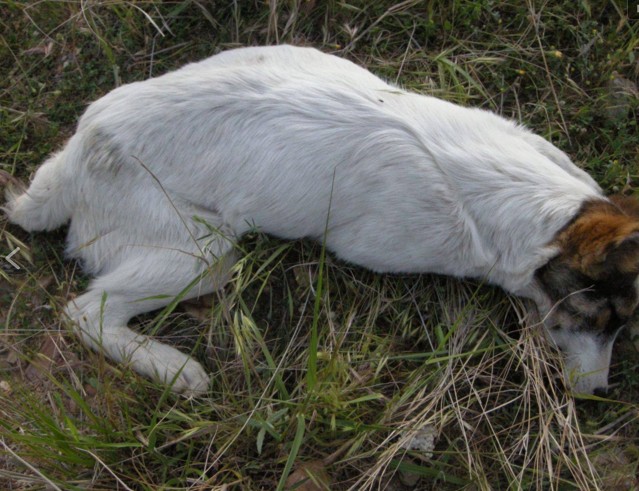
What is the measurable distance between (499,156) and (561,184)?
38 centimetres

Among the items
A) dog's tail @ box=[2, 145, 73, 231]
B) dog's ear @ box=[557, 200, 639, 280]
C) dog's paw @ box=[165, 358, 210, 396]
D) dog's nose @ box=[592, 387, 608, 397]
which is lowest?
dog's paw @ box=[165, 358, 210, 396]

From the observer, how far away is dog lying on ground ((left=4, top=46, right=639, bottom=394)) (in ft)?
10.9

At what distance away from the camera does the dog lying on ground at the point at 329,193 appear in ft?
10.9

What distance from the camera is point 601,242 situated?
311cm

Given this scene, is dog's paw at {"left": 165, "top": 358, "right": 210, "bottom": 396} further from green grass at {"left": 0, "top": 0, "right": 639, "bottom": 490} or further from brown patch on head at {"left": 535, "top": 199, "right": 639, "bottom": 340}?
brown patch on head at {"left": 535, "top": 199, "right": 639, "bottom": 340}

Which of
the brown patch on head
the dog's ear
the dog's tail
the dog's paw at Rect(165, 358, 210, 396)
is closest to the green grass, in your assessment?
the dog's paw at Rect(165, 358, 210, 396)

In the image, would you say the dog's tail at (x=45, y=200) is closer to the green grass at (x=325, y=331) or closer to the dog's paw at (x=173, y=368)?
the green grass at (x=325, y=331)

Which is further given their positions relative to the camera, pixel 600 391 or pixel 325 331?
pixel 325 331

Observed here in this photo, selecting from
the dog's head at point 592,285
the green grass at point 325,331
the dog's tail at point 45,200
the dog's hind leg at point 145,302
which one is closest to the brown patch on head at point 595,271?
the dog's head at point 592,285

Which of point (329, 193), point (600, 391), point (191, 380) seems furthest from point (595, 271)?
point (191, 380)

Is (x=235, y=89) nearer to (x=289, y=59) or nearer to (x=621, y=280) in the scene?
(x=289, y=59)

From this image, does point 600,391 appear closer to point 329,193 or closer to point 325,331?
point 325,331

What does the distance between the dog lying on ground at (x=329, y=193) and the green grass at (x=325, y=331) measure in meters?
0.27

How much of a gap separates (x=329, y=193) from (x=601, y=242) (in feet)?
4.84
